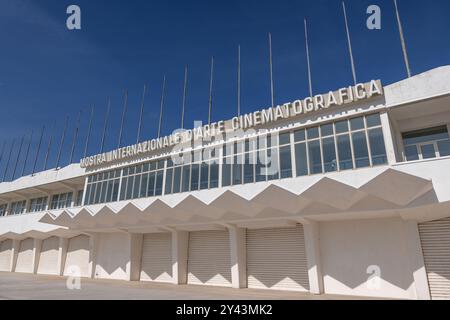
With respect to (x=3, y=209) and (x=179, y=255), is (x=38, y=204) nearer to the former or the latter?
(x=3, y=209)

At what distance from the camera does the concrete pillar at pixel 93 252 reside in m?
24.3

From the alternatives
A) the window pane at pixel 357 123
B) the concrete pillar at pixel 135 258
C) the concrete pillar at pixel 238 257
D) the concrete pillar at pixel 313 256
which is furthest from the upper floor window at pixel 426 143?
the concrete pillar at pixel 135 258

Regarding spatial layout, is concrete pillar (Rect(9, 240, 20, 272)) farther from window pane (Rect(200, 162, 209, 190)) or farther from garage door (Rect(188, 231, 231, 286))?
window pane (Rect(200, 162, 209, 190))

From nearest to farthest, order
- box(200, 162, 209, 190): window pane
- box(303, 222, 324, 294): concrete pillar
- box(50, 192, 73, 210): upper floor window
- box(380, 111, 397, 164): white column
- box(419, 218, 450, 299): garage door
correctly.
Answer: box(419, 218, 450, 299): garage door
box(380, 111, 397, 164): white column
box(303, 222, 324, 294): concrete pillar
box(200, 162, 209, 190): window pane
box(50, 192, 73, 210): upper floor window

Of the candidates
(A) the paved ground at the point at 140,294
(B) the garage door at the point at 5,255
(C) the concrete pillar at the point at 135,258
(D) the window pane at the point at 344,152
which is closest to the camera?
(A) the paved ground at the point at 140,294

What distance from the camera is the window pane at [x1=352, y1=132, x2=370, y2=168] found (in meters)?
14.5

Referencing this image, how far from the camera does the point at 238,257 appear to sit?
17.4 meters

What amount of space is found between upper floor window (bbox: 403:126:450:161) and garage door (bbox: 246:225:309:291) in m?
7.20

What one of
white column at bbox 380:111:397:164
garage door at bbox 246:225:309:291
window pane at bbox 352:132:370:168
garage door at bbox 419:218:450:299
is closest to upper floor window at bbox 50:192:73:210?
garage door at bbox 246:225:309:291

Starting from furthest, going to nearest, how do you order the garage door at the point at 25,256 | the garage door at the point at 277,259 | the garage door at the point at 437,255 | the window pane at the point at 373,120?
1. the garage door at the point at 25,256
2. the garage door at the point at 277,259
3. the window pane at the point at 373,120
4. the garage door at the point at 437,255

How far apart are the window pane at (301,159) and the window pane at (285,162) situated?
427mm

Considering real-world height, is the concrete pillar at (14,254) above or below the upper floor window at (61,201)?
below

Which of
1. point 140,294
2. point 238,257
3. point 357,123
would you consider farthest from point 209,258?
point 357,123

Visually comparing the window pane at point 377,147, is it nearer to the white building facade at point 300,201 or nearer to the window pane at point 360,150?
the white building facade at point 300,201
